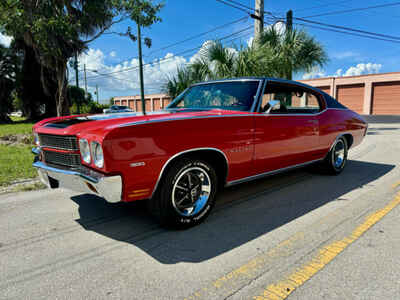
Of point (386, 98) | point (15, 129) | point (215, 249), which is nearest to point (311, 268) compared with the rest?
point (215, 249)

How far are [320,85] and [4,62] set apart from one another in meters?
31.7

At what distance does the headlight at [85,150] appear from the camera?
2525 mm

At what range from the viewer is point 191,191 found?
301cm

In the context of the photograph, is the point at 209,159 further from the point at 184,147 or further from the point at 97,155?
the point at 97,155

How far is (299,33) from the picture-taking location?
1227 cm

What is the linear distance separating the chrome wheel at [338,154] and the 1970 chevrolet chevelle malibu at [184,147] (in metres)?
0.81

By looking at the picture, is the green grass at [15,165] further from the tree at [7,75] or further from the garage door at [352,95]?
the garage door at [352,95]

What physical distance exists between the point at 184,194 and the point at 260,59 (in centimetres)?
901

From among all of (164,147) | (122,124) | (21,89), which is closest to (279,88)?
(164,147)

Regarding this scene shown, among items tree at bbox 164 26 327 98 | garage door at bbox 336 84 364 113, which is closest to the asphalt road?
tree at bbox 164 26 327 98

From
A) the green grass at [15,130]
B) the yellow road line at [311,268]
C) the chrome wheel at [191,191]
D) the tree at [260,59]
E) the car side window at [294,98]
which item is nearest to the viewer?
the yellow road line at [311,268]

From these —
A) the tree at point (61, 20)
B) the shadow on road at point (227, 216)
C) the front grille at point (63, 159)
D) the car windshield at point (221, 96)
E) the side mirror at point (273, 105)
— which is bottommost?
the shadow on road at point (227, 216)

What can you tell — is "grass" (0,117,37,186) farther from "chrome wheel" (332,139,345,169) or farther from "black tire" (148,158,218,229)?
"chrome wheel" (332,139,345,169)

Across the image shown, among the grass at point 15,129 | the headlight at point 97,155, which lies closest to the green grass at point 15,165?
the headlight at point 97,155
